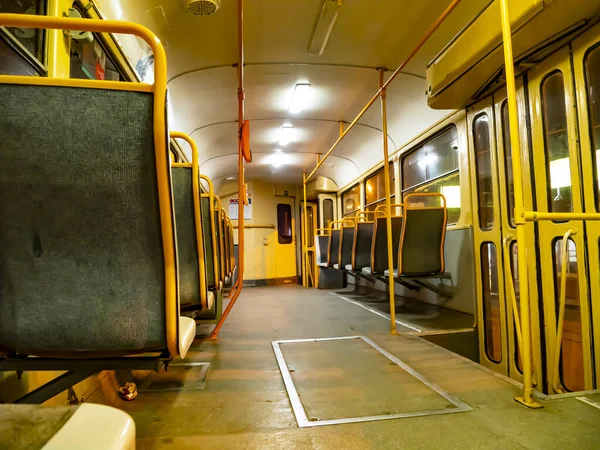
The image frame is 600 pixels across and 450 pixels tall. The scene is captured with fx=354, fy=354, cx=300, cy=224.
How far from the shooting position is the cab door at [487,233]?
115 inches

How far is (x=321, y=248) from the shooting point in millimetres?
7336

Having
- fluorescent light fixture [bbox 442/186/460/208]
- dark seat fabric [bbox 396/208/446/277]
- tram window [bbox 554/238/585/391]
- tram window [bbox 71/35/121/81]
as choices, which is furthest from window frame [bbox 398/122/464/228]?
tram window [bbox 71/35/121/81]

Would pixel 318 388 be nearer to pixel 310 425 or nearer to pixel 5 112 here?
pixel 310 425

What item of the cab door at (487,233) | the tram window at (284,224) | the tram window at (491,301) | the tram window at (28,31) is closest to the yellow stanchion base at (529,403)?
the cab door at (487,233)

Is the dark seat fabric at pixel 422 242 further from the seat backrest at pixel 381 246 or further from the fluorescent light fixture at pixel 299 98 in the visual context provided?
the fluorescent light fixture at pixel 299 98

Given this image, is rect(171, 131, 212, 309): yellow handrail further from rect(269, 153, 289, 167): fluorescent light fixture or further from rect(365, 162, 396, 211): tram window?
rect(269, 153, 289, 167): fluorescent light fixture

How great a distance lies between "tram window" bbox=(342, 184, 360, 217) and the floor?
16.6 feet

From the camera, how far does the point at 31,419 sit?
0.55 metres

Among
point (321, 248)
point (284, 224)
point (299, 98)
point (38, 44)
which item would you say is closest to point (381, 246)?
point (299, 98)

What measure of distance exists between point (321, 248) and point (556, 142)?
17.1 feet

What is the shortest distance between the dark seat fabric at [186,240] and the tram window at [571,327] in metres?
2.28

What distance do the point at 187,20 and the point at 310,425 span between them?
9.70 ft

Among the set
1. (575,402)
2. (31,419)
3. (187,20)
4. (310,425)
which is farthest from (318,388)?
(187,20)

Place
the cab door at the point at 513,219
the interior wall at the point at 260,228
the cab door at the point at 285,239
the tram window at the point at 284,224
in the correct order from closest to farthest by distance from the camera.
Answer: the cab door at the point at 513,219 → the interior wall at the point at 260,228 → the cab door at the point at 285,239 → the tram window at the point at 284,224
